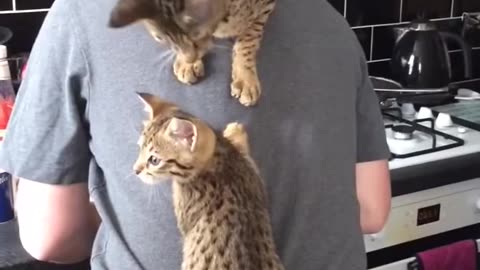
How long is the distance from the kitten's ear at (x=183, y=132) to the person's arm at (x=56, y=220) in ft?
0.64

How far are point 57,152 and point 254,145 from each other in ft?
0.77

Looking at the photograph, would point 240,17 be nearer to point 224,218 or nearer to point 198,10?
point 198,10

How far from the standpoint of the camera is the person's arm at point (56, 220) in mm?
1022

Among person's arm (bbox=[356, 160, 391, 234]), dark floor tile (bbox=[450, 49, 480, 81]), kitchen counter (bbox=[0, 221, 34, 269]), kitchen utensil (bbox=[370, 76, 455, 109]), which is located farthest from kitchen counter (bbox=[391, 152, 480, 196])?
kitchen counter (bbox=[0, 221, 34, 269])

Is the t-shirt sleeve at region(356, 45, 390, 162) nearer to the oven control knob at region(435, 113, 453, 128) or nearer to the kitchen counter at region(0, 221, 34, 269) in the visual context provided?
the kitchen counter at region(0, 221, 34, 269)

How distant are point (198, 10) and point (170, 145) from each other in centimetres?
15

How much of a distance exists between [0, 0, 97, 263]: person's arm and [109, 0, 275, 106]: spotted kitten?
0.29 feet

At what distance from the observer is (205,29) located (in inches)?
35.6

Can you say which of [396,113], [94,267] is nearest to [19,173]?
[94,267]

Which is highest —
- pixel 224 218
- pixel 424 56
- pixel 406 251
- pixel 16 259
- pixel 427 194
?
pixel 224 218

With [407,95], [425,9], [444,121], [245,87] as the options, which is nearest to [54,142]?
[245,87]

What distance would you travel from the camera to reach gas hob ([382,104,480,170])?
1.80m

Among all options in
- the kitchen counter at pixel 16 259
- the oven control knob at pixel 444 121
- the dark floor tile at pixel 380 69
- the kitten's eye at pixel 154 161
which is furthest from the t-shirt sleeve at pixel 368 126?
the dark floor tile at pixel 380 69

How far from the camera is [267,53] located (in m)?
0.95
